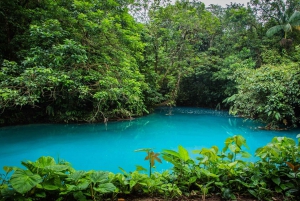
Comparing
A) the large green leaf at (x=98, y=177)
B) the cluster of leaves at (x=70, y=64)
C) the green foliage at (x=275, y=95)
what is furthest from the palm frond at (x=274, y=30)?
the large green leaf at (x=98, y=177)

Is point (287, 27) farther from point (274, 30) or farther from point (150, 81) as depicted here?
point (150, 81)

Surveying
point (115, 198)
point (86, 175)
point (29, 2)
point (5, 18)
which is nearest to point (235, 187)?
point (115, 198)

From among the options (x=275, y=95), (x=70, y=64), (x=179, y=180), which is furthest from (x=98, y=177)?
(x=275, y=95)

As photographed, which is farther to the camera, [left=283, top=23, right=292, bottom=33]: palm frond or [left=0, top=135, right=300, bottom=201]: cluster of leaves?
[left=283, top=23, right=292, bottom=33]: palm frond

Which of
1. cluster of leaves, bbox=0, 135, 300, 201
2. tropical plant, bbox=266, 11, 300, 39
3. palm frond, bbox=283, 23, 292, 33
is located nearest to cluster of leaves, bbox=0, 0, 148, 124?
cluster of leaves, bbox=0, 135, 300, 201

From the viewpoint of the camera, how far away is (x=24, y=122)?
8.31m

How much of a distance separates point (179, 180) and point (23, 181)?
0.99m

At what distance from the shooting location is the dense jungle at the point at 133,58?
611cm

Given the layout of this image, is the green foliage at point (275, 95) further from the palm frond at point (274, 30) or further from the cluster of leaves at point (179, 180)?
the cluster of leaves at point (179, 180)

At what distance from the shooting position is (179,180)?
5.15 feet

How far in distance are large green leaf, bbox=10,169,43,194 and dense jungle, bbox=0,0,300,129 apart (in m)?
4.83

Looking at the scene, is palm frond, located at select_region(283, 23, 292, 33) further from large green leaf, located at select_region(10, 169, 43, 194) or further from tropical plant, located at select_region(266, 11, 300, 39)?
large green leaf, located at select_region(10, 169, 43, 194)

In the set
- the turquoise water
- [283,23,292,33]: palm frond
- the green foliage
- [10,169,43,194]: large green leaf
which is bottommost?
the turquoise water

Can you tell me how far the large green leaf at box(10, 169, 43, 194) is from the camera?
3.43 feet
